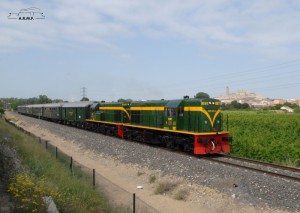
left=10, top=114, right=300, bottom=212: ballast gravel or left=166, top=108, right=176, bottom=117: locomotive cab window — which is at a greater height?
left=166, top=108, right=176, bottom=117: locomotive cab window

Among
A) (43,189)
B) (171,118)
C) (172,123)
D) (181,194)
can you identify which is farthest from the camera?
(171,118)

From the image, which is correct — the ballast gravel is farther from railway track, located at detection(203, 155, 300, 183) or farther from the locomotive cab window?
the locomotive cab window

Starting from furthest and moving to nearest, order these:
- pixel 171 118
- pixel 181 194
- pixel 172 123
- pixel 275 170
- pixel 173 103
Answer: pixel 173 103, pixel 171 118, pixel 172 123, pixel 275 170, pixel 181 194

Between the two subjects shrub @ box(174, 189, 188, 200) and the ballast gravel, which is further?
shrub @ box(174, 189, 188, 200)

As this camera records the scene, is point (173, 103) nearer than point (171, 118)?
No

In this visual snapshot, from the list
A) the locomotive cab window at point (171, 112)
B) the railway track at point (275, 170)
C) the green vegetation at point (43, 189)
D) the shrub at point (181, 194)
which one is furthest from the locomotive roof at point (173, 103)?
the shrub at point (181, 194)

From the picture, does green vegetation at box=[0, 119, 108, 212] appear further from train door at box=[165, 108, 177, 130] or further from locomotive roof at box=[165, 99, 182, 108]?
locomotive roof at box=[165, 99, 182, 108]

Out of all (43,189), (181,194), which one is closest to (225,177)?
(181,194)

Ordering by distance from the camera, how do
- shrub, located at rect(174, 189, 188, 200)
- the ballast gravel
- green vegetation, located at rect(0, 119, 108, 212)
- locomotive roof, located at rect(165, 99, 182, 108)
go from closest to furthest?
1. green vegetation, located at rect(0, 119, 108, 212)
2. the ballast gravel
3. shrub, located at rect(174, 189, 188, 200)
4. locomotive roof, located at rect(165, 99, 182, 108)

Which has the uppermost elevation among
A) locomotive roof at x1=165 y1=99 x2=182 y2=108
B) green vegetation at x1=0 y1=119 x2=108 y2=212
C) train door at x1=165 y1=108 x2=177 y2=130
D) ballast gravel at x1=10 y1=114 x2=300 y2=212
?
locomotive roof at x1=165 y1=99 x2=182 y2=108

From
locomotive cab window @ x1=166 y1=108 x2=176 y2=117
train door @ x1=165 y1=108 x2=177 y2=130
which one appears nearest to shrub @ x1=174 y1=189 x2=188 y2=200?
train door @ x1=165 y1=108 x2=177 y2=130

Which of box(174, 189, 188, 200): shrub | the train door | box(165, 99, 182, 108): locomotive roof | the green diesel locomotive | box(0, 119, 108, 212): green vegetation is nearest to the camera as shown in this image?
box(0, 119, 108, 212): green vegetation

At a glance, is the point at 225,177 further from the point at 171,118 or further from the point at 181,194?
the point at 171,118

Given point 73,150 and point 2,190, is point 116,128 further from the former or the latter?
point 2,190
